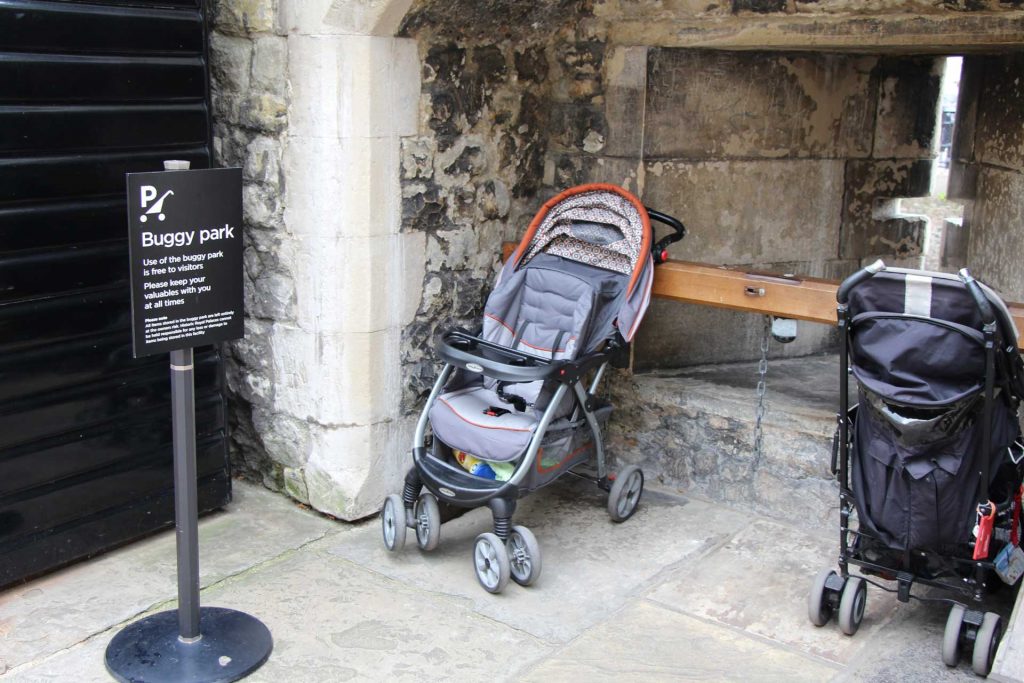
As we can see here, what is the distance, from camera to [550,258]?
4.29 metres

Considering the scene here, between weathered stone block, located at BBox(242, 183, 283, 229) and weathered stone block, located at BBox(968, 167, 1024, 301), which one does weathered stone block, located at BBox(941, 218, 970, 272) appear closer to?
weathered stone block, located at BBox(968, 167, 1024, 301)

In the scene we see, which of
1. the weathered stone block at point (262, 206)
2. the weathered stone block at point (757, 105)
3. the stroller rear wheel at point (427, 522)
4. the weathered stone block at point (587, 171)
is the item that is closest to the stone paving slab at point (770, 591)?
the stroller rear wheel at point (427, 522)

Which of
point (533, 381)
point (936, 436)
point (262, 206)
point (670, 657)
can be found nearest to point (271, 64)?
point (262, 206)

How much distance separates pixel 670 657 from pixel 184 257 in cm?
183

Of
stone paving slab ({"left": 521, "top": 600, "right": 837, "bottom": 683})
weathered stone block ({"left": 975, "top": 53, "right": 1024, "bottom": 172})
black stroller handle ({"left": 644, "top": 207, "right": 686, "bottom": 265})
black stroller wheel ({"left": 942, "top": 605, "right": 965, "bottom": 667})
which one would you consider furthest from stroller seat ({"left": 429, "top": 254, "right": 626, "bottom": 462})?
weathered stone block ({"left": 975, "top": 53, "right": 1024, "bottom": 172})

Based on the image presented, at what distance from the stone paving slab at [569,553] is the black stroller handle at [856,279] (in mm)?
1241

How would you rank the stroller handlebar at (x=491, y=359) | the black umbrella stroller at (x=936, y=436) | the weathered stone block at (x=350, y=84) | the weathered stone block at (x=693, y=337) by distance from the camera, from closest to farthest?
the black umbrella stroller at (x=936, y=436), the stroller handlebar at (x=491, y=359), the weathered stone block at (x=350, y=84), the weathered stone block at (x=693, y=337)

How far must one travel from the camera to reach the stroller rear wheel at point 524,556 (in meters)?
3.74

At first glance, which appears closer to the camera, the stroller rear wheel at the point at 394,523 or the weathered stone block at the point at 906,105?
the stroller rear wheel at the point at 394,523

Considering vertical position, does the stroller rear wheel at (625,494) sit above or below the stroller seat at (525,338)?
below

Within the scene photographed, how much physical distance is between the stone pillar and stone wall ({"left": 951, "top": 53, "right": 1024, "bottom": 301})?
7.96 feet

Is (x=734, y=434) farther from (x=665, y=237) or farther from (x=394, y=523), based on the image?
(x=394, y=523)

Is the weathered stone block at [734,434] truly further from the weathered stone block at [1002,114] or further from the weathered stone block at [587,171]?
the weathered stone block at [1002,114]

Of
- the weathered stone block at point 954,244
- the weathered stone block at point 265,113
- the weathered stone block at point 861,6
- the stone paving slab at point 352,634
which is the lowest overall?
the stone paving slab at point 352,634
